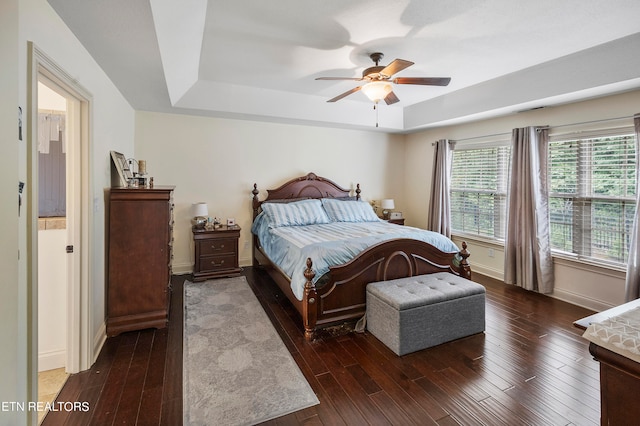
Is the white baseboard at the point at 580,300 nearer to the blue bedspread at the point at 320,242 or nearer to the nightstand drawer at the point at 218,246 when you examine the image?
Answer: the blue bedspread at the point at 320,242

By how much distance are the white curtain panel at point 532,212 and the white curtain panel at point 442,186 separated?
3.91ft

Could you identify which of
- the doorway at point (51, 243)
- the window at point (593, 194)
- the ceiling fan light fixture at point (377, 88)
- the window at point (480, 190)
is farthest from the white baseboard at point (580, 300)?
the doorway at point (51, 243)

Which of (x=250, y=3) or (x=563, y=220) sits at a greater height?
(x=250, y=3)

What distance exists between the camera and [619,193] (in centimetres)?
328

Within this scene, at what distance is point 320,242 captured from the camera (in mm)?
3135

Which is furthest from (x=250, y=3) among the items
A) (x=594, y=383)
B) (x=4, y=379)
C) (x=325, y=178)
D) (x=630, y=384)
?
(x=594, y=383)

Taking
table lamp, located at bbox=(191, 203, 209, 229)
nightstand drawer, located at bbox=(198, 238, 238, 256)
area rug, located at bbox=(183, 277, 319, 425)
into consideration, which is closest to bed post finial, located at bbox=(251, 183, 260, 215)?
nightstand drawer, located at bbox=(198, 238, 238, 256)

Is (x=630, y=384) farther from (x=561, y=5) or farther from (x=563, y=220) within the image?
(x=563, y=220)

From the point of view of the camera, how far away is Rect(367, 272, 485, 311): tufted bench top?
2480 mm

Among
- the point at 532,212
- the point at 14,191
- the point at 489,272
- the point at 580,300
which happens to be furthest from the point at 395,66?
the point at 489,272

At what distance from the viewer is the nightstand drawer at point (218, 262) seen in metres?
4.20

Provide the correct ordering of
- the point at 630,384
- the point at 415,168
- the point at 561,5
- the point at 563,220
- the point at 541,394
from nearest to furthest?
the point at 630,384 → the point at 541,394 → the point at 561,5 → the point at 563,220 → the point at 415,168

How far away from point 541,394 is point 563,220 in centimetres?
260

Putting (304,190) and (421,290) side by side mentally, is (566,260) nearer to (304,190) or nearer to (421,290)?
(421,290)
